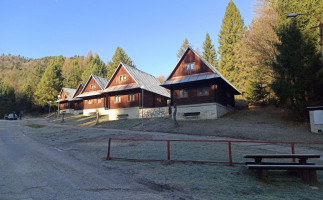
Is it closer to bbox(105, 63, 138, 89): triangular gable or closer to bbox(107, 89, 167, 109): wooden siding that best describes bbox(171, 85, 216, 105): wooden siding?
bbox(107, 89, 167, 109): wooden siding

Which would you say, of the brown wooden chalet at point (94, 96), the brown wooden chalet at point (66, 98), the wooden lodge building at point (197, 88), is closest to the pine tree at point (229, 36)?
the wooden lodge building at point (197, 88)

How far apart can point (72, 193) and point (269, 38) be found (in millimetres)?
31036

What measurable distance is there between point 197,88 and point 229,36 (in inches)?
1096

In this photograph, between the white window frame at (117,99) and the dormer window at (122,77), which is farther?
the white window frame at (117,99)

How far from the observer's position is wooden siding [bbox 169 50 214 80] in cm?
2666

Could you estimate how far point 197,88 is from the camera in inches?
1057

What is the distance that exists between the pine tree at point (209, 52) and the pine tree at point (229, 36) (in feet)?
23.1

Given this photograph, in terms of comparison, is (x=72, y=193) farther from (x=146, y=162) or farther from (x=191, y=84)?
(x=191, y=84)

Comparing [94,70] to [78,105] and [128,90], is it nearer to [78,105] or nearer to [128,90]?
[78,105]

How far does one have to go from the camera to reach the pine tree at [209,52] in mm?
56691

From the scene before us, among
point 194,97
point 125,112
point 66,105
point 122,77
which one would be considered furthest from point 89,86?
point 194,97

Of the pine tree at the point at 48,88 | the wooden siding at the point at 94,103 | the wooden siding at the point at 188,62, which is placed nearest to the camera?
the wooden siding at the point at 188,62

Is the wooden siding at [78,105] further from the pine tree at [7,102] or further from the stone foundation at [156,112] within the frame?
the pine tree at [7,102]

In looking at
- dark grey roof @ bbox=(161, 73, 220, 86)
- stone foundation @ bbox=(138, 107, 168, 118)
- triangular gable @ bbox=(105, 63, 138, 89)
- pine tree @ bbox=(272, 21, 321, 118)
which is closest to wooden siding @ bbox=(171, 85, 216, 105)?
dark grey roof @ bbox=(161, 73, 220, 86)
